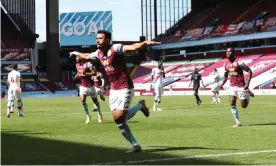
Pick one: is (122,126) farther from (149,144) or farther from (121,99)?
(149,144)

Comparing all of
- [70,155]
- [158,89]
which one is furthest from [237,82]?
[158,89]

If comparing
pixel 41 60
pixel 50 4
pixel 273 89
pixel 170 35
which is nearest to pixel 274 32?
pixel 273 89

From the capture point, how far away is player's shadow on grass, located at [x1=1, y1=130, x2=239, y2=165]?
8992 mm

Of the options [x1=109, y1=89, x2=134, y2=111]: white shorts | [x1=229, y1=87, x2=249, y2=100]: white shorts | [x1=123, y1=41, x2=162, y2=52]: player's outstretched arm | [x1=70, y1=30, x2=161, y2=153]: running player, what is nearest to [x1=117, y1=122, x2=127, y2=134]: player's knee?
[x1=70, y1=30, x2=161, y2=153]: running player

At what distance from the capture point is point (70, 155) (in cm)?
992

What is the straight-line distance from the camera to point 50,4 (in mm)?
73500

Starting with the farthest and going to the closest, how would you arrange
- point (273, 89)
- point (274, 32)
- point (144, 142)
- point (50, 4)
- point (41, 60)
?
1. point (41, 60)
2. point (50, 4)
3. point (274, 32)
4. point (273, 89)
5. point (144, 142)

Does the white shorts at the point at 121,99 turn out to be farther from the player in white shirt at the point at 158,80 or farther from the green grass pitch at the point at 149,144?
the player in white shirt at the point at 158,80

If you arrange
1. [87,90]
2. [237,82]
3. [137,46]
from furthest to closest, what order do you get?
1. [87,90]
2. [237,82]
3. [137,46]

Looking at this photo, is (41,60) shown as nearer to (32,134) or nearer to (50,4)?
(50,4)

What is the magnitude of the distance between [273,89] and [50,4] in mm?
36337

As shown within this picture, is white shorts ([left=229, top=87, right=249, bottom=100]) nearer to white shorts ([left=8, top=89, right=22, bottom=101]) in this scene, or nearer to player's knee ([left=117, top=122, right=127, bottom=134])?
player's knee ([left=117, top=122, right=127, bottom=134])

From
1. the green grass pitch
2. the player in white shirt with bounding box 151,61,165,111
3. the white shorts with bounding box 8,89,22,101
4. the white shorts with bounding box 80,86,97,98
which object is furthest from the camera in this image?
the player in white shirt with bounding box 151,61,165,111

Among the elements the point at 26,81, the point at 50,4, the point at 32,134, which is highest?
the point at 50,4
